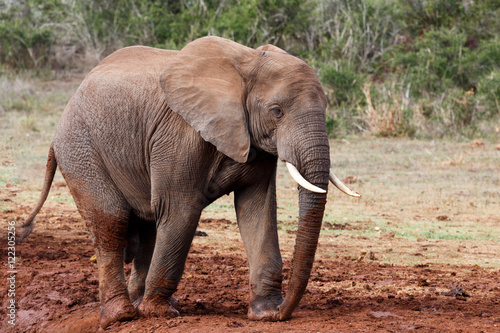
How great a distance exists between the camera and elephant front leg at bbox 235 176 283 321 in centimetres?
478

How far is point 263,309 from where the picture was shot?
4777 mm

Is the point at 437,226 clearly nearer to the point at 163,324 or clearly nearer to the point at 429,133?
the point at 163,324

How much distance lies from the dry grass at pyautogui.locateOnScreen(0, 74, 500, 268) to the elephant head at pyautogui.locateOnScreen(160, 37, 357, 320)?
3.09 metres

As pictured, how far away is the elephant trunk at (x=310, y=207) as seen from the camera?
4207 millimetres

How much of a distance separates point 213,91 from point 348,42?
57.1 feet

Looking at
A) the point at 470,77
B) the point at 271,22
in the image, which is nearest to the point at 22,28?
the point at 271,22

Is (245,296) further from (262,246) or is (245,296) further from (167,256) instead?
(167,256)

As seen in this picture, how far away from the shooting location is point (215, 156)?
4.64 metres

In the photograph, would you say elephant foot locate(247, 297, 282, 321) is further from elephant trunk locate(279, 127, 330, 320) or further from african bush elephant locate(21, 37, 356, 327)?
elephant trunk locate(279, 127, 330, 320)

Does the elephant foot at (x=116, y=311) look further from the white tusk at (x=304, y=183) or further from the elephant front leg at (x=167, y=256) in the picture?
the white tusk at (x=304, y=183)

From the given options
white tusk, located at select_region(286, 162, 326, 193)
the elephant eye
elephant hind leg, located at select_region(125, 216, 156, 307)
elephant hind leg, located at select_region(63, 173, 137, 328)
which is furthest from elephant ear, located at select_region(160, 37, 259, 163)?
elephant hind leg, located at select_region(125, 216, 156, 307)

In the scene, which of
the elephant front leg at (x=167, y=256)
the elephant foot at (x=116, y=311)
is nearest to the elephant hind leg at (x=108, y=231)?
the elephant foot at (x=116, y=311)

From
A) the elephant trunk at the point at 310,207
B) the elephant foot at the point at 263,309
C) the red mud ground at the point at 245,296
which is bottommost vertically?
the red mud ground at the point at 245,296

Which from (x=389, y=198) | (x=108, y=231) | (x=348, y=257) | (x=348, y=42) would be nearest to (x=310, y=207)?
(x=108, y=231)
